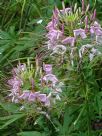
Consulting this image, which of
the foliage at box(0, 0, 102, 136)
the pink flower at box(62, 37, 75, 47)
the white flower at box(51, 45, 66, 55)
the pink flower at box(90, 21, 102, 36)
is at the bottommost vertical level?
the foliage at box(0, 0, 102, 136)

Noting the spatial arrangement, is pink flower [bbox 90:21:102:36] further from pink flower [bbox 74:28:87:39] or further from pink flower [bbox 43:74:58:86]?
pink flower [bbox 43:74:58:86]

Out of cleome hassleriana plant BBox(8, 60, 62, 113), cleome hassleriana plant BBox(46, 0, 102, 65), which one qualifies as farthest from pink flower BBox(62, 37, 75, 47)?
cleome hassleriana plant BBox(8, 60, 62, 113)

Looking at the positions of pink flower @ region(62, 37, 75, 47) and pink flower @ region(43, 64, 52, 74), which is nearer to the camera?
pink flower @ region(62, 37, 75, 47)

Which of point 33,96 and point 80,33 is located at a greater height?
point 80,33

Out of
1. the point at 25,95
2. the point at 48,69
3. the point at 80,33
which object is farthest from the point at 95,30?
the point at 25,95

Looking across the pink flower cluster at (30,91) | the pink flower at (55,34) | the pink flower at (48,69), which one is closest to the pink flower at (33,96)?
the pink flower cluster at (30,91)

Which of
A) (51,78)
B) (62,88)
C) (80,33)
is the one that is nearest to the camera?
(80,33)

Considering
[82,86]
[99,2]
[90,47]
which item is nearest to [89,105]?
[82,86]

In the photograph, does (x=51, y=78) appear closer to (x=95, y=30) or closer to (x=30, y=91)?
(x=30, y=91)

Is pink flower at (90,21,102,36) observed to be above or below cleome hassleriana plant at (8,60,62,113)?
above

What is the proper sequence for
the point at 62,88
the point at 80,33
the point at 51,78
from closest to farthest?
the point at 80,33 → the point at 51,78 → the point at 62,88

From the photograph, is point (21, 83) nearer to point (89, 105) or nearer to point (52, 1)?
point (89, 105)

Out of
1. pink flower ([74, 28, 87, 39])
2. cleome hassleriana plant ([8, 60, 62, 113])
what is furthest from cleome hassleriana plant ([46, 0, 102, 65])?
cleome hassleriana plant ([8, 60, 62, 113])
